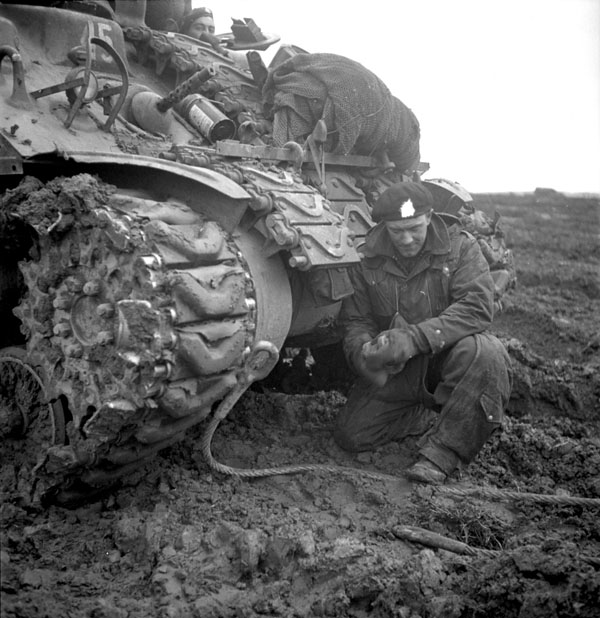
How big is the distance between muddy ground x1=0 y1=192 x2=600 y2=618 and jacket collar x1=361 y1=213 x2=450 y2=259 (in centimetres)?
119

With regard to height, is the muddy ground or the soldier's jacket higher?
the soldier's jacket

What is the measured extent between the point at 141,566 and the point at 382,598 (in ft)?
3.16

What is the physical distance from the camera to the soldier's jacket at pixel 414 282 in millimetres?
4086

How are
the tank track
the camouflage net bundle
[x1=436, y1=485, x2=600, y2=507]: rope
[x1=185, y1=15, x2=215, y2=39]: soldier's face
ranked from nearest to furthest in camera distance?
1. the tank track
2. [x1=436, y1=485, x2=600, y2=507]: rope
3. the camouflage net bundle
4. [x1=185, y1=15, x2=215, y2=39]: soldier's face

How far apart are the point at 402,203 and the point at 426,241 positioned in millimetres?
289

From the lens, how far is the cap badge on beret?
3965 millimetres

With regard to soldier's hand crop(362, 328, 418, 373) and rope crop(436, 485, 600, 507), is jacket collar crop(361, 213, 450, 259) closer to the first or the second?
soldier's hand crop(362, 328, 418, 373)

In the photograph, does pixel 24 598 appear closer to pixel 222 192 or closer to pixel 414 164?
pixel 222 192

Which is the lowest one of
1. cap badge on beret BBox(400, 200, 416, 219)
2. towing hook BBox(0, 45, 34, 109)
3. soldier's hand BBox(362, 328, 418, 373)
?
soldier's hand BBox(362, 328, 418, 373)

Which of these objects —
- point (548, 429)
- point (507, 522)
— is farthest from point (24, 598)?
point (548, 429)

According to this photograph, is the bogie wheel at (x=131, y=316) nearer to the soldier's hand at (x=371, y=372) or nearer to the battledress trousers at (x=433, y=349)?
the soldier's hand at (x=371, y=372)

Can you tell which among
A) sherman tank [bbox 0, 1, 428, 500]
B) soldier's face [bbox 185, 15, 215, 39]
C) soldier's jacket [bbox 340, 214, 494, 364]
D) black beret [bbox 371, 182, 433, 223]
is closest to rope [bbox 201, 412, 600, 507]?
sherman tank [bbox 0, 1, 428, 500]

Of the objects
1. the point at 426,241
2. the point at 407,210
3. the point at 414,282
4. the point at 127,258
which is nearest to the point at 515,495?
the point at 414,282

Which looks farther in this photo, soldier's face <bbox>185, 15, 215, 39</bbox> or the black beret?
soldier's face <bbox>185, 15, 215, 39</bbox>
